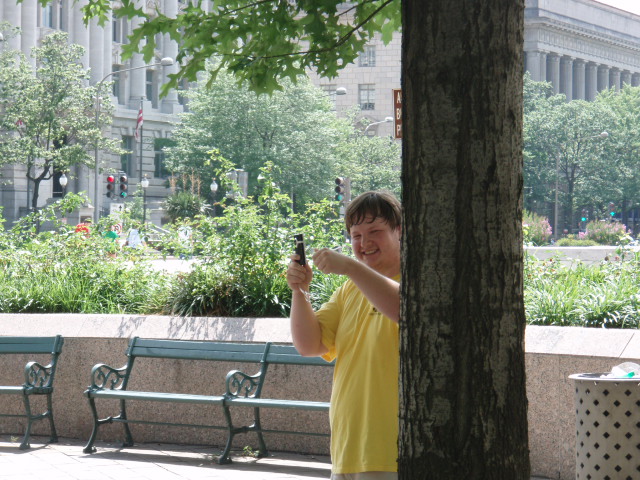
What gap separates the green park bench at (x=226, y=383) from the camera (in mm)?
7459

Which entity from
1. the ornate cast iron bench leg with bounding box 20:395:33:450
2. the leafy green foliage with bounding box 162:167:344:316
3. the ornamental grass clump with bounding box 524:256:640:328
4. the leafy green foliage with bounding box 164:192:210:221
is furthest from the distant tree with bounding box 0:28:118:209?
the ornamental grass clump with bounding box 524:256:640:328

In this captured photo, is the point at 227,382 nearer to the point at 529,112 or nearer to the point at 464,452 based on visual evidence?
the point at 464,452

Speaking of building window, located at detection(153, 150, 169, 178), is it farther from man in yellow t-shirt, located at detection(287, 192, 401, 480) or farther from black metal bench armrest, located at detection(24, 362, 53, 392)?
man in yellow t-shirt, located at detection(287, 192, 401, 480)

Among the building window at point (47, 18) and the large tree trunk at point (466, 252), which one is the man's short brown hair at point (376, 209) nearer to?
the large tree trunk at point (466, 252)

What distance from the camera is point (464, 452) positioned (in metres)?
2.60

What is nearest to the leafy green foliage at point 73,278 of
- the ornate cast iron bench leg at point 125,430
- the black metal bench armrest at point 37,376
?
the black metal bench armrest at point 37,376

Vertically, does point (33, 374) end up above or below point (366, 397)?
below

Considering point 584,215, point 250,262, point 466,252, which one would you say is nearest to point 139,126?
point 584,215

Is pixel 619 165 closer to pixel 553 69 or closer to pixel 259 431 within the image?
pixel 553 69

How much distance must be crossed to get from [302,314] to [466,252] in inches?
39.2

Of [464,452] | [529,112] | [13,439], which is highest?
[529,112]

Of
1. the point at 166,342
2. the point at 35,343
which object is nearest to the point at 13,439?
the point at 35,343

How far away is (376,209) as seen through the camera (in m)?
3.41

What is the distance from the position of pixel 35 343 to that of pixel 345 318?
5.60 meters
